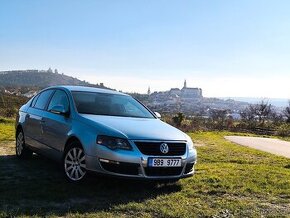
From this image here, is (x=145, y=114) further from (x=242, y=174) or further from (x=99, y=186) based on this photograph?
(x=242, y=174)

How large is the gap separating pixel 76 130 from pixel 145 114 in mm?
1645

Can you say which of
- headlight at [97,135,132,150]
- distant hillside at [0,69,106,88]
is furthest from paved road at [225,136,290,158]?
distant hillside at [0,69,106,88]

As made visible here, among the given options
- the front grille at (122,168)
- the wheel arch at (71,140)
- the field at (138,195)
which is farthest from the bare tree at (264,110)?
the front grille at (122,168)

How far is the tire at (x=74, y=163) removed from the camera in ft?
20.0

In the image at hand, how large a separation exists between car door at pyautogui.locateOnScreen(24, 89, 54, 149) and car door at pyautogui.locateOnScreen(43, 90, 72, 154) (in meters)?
0.25

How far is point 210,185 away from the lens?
6812 millimetres

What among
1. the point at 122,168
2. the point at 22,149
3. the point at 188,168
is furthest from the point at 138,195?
the point at 22,149

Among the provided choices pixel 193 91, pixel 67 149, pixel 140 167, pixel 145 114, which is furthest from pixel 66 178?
pixel 193 91

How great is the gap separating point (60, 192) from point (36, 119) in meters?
2.54

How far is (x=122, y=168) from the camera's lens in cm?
573

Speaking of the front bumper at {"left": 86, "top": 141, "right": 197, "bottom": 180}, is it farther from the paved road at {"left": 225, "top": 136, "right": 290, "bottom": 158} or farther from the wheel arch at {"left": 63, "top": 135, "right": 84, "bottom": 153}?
the paved road at {"left": 225, "top": 136, "right": 290, "bottom": 158}

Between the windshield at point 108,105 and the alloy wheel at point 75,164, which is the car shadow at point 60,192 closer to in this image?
the alloy wheel at point 75,164

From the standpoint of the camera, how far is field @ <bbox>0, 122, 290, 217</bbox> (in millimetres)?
5001

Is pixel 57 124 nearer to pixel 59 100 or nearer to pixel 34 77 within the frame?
pixel 59 100
